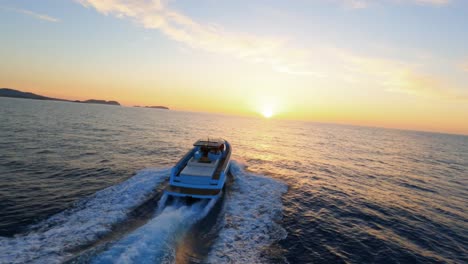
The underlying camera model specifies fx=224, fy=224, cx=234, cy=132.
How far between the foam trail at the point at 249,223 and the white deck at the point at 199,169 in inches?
86.0

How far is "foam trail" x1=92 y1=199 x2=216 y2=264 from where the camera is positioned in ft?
25.2

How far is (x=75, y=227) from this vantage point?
9.92 metres

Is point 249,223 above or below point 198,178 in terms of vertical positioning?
below

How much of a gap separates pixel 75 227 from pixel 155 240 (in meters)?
4.13

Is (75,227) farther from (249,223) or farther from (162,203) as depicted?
(249,223)

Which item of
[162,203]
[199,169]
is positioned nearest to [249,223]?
[162,203]

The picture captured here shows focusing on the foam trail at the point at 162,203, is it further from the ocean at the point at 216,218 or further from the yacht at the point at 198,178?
the yacht at the point at 198,178

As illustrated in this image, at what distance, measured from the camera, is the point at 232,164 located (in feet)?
83.0

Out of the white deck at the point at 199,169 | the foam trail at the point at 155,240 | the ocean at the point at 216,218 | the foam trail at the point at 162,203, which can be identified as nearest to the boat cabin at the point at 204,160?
the white deck at the point at 199,169

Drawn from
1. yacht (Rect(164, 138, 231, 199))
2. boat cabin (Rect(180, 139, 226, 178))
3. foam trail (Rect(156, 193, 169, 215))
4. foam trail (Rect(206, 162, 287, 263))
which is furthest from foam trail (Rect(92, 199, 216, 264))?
boat cabin (Rect(180, 139, 226, 178))

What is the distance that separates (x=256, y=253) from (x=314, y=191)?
35.0 feet

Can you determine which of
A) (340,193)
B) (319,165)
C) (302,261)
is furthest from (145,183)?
(319,165)

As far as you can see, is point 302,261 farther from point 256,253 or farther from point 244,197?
point 244,197

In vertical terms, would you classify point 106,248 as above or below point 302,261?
above
